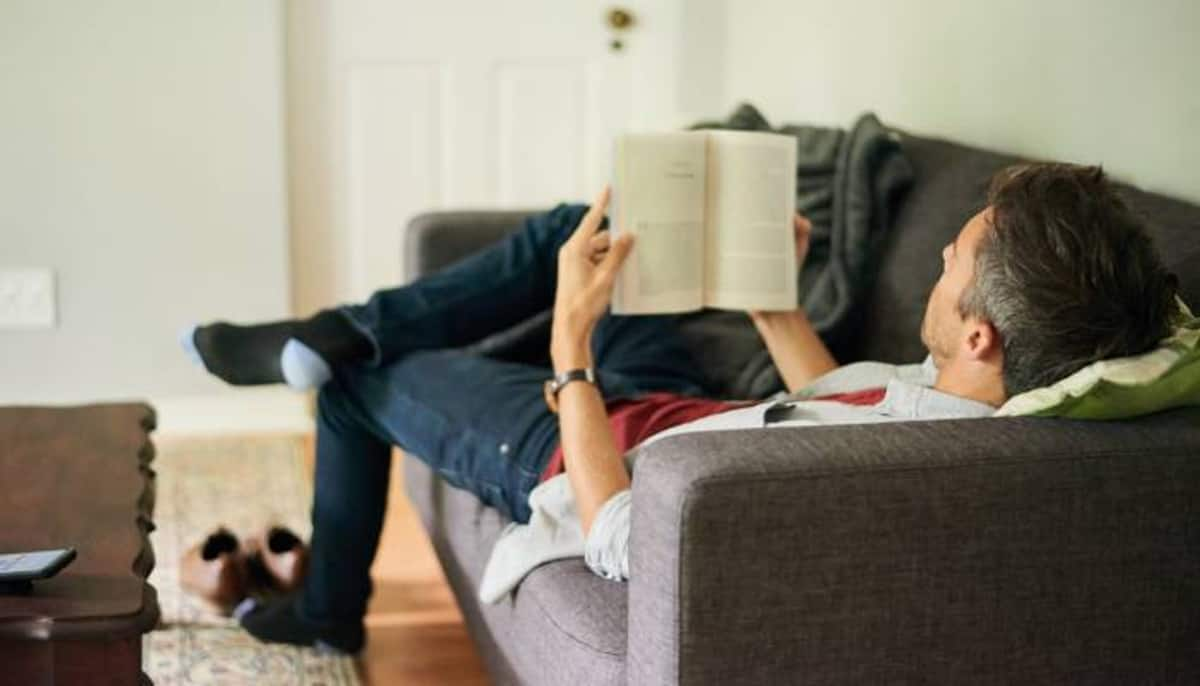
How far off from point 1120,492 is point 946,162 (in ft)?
3.20

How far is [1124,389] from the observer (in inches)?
58.4

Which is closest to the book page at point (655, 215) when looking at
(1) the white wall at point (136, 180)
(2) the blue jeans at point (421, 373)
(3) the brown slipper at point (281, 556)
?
(2) the blue jeans at point (421, 373)

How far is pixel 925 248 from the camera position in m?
2.24

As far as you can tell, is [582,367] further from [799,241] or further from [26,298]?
[26,298]

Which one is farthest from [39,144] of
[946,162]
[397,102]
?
[946,162]

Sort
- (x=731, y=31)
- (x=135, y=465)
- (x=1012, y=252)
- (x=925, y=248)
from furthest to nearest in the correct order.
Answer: (x=731, y=31)
(x=925, y=248)
(x=135, y=465)
(x=1012, y=252)

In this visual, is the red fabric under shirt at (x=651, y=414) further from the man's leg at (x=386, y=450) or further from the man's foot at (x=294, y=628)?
the man's foot at (x=294, y=628)

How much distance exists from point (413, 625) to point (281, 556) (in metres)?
0.24

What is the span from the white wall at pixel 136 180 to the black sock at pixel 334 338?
4.52 feet

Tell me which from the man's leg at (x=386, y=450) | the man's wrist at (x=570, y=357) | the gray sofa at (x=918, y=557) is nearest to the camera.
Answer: the gray sofa at (x=918, y=557)

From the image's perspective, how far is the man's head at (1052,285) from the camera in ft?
5.05

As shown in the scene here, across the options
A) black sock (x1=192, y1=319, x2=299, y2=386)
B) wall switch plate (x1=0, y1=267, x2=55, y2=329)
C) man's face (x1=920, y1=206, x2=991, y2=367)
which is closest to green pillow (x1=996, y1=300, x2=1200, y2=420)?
man's face (x1=920, y1=206, x2=991, y2=367)

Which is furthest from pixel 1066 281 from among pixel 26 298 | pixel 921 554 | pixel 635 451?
pixel 26 298

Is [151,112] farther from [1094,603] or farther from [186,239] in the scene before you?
[1094,603]
